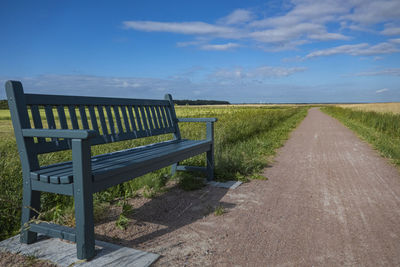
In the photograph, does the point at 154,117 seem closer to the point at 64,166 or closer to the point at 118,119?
the point at 118,119

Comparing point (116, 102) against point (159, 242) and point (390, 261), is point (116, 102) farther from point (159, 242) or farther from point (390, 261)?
point (390, 261)

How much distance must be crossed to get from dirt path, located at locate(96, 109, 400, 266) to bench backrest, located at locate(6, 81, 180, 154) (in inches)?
37.2

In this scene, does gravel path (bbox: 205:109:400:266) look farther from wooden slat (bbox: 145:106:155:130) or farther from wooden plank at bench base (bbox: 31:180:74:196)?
wooden slat (bbox: 145:106:155:130)

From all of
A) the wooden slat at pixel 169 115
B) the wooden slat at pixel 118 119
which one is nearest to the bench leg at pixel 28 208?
the wooden slat at pixel 118 119

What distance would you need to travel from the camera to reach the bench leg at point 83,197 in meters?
2.18

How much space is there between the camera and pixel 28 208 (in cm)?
247

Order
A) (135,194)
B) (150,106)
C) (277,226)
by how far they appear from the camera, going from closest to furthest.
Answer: (277,226), (135,194), (150,106)

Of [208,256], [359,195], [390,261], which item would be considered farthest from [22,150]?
[359,195]

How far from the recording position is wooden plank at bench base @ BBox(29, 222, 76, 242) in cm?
232

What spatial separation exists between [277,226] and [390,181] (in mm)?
3066

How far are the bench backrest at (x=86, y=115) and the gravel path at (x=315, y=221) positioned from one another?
1.52 meters

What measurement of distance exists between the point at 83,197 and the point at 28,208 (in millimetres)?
633

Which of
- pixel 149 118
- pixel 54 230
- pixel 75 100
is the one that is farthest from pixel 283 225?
pixel 75 100

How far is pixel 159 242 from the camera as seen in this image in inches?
106
